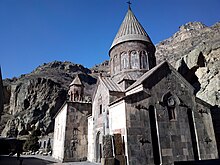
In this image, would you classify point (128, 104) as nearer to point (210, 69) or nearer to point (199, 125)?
point (199, 125)

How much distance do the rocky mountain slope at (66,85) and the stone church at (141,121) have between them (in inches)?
138

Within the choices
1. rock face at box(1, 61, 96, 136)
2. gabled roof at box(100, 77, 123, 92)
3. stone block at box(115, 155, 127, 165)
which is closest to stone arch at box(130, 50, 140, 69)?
gabled roof at box(100, 77, 123, 92)

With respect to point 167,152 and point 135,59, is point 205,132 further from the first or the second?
point 135,59

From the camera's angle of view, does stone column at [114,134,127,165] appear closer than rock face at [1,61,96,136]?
Yes

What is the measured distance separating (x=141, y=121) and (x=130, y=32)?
9.03 metres

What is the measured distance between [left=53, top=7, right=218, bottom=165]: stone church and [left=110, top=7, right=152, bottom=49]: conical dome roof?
90 cm

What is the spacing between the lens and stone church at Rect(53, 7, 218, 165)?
25.4 ft

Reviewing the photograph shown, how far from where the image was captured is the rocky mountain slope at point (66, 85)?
43.7 ft

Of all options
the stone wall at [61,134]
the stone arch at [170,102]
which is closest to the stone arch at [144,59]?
the stone arch at [170,102]

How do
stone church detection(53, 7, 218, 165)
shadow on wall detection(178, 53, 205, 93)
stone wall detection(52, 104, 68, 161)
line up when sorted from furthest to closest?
shadow on wall detection(178, 53, 205, 93), stone wall detection(52, 104, 68, 161), stone church detection(53, 7, 218, 165)

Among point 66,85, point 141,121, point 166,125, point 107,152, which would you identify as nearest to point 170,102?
point 166,125

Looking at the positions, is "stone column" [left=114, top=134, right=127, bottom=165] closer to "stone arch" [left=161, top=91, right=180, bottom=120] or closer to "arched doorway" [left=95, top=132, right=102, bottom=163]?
"stone arch" [left=161, top=91, right=180, bottom=120]

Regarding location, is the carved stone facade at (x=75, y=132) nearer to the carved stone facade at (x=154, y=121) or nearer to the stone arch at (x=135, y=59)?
the carved stone facade at (x=154, y=121)

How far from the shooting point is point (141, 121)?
819 centimetres
